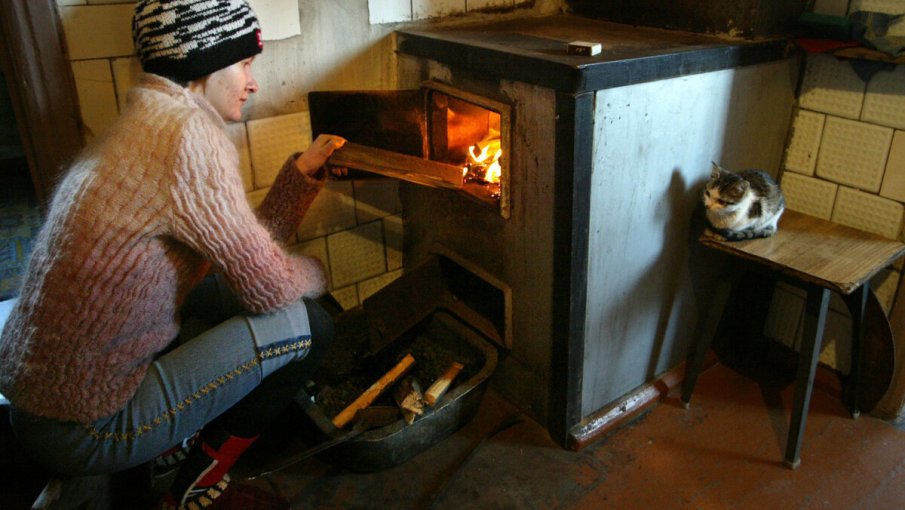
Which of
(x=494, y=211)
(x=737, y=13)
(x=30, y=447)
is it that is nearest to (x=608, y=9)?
(x=737, y=13)

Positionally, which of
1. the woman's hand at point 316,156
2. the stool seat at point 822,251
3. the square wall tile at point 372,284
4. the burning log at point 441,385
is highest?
the woman's hand at point 316,156

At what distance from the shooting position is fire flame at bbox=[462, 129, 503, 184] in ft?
6.13

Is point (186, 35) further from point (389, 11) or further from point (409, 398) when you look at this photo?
point (409, 398)

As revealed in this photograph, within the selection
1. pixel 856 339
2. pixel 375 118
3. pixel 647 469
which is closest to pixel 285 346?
pixel 375 118

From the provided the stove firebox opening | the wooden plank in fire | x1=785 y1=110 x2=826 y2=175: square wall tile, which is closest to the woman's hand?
the wooden plank in fire

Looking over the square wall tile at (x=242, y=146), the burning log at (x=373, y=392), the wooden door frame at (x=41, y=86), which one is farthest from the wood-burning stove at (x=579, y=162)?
the wooden door frame at (x=41, y=86)

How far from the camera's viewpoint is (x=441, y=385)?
1.79 metres

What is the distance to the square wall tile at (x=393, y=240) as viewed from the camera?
2.26 meters

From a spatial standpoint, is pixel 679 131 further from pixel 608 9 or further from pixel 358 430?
pixel 358 430

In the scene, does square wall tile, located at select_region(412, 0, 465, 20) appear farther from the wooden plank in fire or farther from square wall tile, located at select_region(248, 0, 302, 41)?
the wooden plank in fire

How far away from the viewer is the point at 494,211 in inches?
69.1

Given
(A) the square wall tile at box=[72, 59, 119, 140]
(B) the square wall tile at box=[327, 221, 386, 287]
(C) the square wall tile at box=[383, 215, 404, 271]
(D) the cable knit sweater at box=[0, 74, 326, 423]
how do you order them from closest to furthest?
(D) the cable knit sweater at box=[0, 74, 326, 423]
(A) the square wall tile at box=[72, 59, 119, 140]
(B) the square wall tile at box=[327, 221, 386, 287]
(C) the square wall tile at box=[383, 215, 404, 271]

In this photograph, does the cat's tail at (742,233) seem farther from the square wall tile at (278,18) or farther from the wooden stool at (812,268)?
the square wall tile at (278,18)

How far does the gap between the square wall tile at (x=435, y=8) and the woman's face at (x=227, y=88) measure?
796 millimetres
